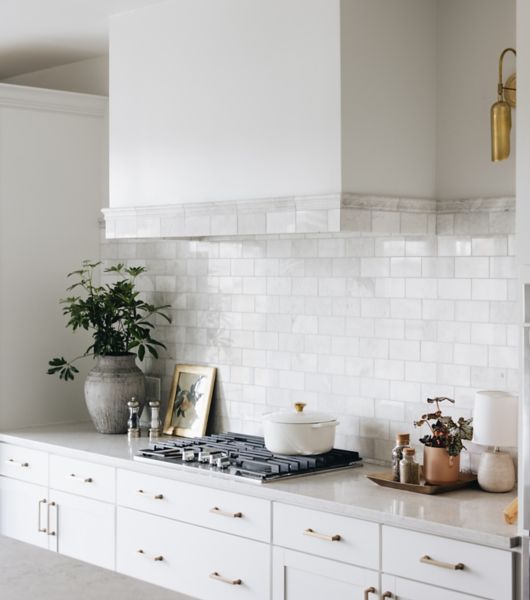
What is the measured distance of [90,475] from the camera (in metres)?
4.18

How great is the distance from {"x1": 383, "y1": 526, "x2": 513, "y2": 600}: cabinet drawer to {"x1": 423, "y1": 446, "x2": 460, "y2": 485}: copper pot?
374 millimetres

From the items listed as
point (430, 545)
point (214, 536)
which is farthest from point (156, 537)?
point (430, 545)

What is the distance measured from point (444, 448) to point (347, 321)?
2.60 feet

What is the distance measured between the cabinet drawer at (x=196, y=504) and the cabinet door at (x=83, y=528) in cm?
16

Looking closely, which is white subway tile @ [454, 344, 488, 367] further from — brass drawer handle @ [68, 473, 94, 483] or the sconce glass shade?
brass drawer handle @ [68, 473, 94, 483]

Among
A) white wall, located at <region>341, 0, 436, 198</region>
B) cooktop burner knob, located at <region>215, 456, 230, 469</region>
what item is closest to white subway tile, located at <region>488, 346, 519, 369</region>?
white wall, located at <region>341, 0, 436, 198</region>

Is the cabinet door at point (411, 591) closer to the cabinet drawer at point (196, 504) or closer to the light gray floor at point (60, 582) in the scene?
the cabinet drawer at point (196, 504)

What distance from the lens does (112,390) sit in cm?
456

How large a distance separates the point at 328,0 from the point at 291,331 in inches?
54.3

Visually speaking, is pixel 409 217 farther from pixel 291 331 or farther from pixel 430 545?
pixel 430 545

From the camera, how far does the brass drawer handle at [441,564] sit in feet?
9.53

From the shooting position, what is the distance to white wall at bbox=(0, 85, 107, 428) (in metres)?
4.80

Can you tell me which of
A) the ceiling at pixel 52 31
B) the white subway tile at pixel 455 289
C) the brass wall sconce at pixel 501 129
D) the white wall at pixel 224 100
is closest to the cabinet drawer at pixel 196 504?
the white subway tile at pixel 455 289

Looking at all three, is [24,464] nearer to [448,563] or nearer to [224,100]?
[224,100]
